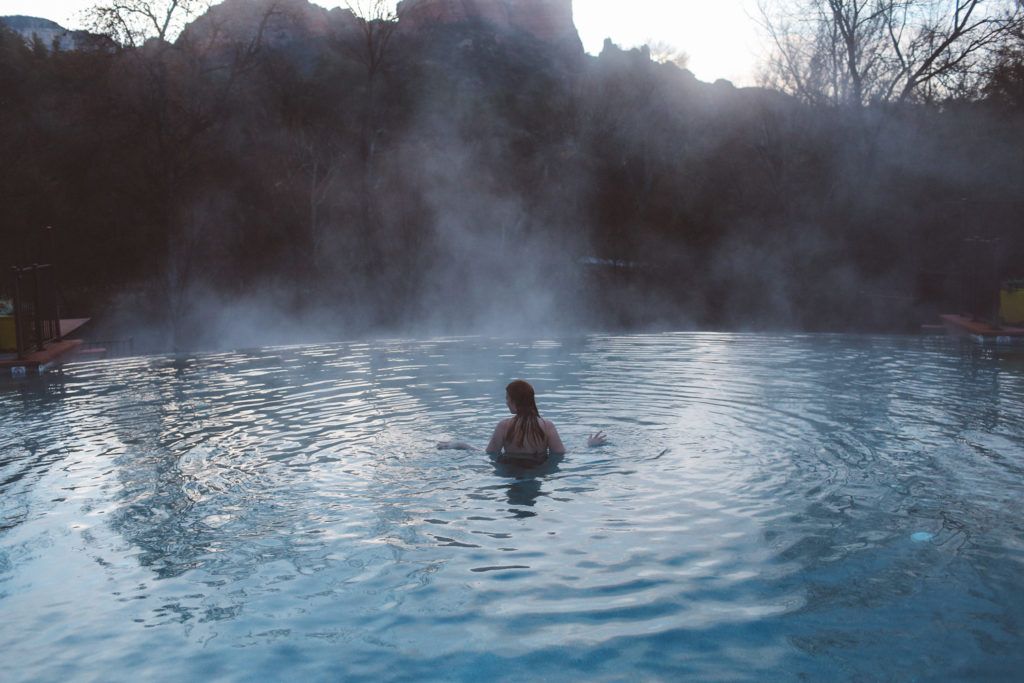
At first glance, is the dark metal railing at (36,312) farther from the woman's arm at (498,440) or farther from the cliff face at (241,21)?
the cliff face at (241,21)

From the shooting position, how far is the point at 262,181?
23031 millimetres

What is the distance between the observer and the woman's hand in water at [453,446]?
18.9 ft

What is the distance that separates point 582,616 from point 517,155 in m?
24.9

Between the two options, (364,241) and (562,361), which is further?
(364,241)

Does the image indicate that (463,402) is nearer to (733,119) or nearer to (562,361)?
(562,361)

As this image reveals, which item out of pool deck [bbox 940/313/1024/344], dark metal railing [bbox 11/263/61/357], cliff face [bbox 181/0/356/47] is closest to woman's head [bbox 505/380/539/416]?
dark metal railing [bbox 11/263/61/357]

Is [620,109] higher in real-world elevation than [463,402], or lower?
higher

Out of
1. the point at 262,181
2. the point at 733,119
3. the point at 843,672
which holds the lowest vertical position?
the point at 843,672

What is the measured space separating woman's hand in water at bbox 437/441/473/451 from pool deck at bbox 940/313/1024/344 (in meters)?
9.15

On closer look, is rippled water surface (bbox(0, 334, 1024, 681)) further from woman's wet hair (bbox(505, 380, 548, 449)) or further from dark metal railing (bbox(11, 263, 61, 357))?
dark metal railing (bbox(11, 263, 61, 357))

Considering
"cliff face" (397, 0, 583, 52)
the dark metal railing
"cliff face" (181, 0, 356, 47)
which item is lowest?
the dark metal railing

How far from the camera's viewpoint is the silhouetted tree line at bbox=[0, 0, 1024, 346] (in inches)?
793

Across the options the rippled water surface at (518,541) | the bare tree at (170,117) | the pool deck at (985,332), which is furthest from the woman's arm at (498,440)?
the bare tree at (170,117)

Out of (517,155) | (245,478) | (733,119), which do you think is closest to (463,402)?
(245,478)
